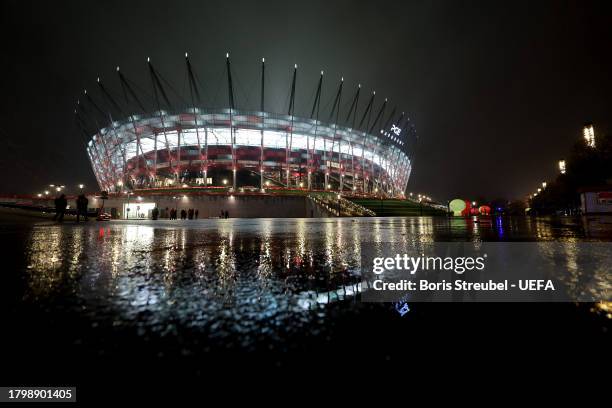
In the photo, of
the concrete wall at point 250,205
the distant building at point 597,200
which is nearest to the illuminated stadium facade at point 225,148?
the concrete wall at point 250,205

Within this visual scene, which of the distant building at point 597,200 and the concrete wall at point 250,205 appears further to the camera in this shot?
the concrete wall at point 250,205

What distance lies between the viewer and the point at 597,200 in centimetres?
2120

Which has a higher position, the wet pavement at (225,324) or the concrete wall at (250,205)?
the concrete wall at (250,205)

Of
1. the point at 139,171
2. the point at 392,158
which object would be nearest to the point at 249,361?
the point at 139,171

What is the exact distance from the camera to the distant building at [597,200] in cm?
2052
